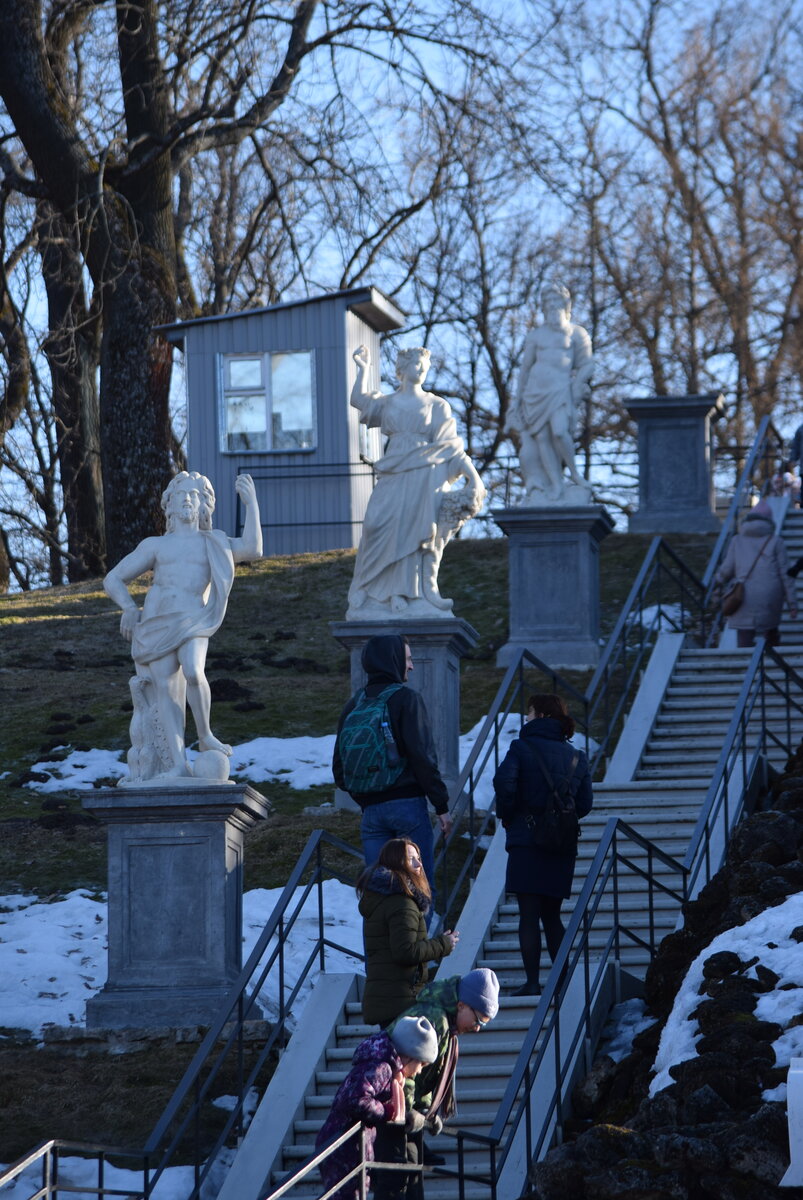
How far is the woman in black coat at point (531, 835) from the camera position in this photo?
8656mm

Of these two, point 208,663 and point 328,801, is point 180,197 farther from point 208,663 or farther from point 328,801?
point 328,801

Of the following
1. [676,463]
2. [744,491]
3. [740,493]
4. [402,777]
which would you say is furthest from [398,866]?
[676,463]

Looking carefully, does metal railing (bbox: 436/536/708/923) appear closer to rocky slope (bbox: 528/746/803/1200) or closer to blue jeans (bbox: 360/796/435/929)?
blue jeans (bbox: 360/796/435/929)

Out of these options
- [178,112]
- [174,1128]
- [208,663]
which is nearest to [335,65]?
[178,112]

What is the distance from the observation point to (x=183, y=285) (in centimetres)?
2689

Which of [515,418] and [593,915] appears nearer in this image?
[593,915]

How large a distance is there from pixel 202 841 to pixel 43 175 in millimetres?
14162

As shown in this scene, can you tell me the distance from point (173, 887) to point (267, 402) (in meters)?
15.4

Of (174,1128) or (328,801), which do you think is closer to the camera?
(174,1128)

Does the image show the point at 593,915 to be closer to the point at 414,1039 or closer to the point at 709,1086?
the point at 709,1086

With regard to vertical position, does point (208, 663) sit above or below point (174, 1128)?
above

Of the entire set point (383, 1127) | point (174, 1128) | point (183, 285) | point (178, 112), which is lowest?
point (174, 1128)

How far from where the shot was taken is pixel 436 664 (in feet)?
42.1

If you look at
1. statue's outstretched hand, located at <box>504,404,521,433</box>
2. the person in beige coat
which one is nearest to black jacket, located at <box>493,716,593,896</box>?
the person in beige coat
